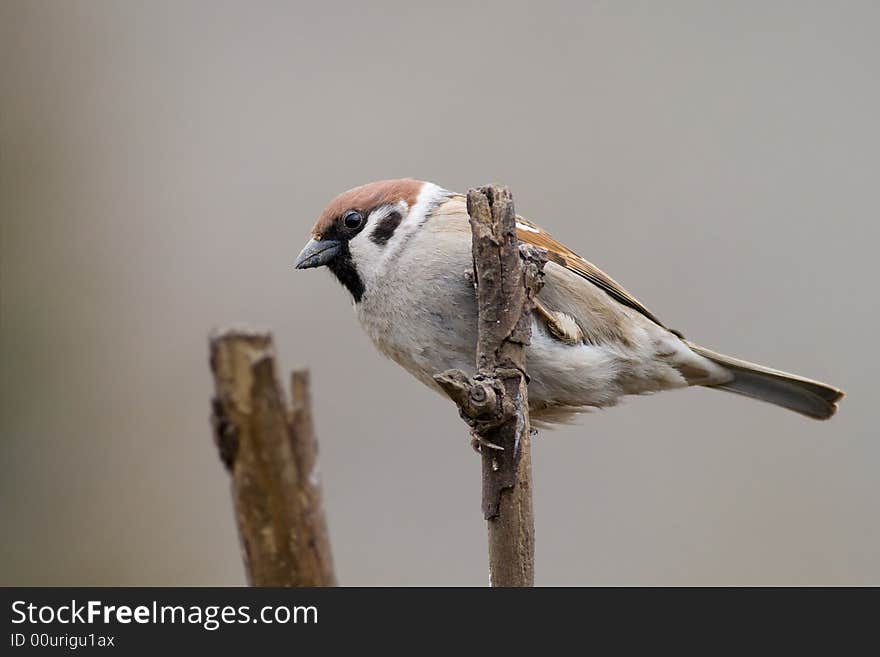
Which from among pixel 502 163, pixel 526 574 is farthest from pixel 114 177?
pixel 526 574

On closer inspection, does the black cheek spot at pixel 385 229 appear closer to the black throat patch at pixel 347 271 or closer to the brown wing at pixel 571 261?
the black throat patch at pixel 347 271

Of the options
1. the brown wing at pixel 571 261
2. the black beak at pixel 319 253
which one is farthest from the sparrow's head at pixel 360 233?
the brown wing at pixel 571 261

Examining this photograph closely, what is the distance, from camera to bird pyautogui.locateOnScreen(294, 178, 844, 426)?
2.50m

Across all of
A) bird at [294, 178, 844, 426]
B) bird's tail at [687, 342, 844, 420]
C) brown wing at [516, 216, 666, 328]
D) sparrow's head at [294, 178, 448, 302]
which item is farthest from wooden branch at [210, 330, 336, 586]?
bird's tail at [687, 342, 844, 420]

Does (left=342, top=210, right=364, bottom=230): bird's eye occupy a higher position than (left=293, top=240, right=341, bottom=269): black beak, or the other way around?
(left=342, top=210, right=364, bottom=230): bird's eye

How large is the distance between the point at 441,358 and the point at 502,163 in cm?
213

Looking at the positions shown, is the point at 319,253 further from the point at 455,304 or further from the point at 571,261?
the point at 571,261

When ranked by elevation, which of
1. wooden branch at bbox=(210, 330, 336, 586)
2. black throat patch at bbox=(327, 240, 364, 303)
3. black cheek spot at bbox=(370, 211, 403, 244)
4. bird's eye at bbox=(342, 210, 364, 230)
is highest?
bird's eye at bbox=(342, 210, 364, 230)

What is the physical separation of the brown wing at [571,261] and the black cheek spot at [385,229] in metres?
0.33

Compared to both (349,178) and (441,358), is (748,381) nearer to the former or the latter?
(441,358)

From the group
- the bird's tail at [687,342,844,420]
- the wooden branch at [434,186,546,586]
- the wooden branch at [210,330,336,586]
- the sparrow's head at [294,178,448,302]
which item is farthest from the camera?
the bird's tail at [687,342,844,420]

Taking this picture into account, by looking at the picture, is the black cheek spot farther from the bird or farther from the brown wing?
the brown wing

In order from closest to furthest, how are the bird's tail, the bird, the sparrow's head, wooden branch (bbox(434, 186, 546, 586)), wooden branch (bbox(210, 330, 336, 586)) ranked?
wooden branch (bbox(210, 330, 336, 586)) → wooden branch (bbox(434, 186, 546, 586)) → the bird → the sparrow's head → the bird's tail

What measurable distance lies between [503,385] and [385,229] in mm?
831
